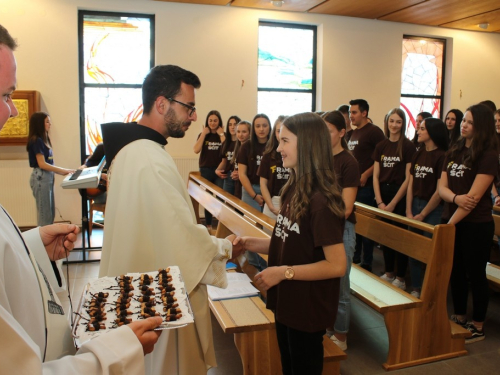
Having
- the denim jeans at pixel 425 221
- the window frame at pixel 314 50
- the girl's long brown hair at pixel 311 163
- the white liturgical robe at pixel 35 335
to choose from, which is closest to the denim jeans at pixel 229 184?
the denim jeans at pixel 425 221

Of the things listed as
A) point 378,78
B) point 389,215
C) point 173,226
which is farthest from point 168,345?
point 378,78

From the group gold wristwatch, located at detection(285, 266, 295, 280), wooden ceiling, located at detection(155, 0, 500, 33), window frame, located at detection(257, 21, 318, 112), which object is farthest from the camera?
window frame, located at detection(257, 21, 318, 112)

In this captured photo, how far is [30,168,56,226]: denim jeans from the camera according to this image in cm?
568

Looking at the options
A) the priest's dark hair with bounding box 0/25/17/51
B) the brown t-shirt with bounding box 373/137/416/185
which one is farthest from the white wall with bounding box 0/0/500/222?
the priest's dark hair with bounding box 0/25/17/51

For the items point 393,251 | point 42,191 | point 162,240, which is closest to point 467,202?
point 393,251

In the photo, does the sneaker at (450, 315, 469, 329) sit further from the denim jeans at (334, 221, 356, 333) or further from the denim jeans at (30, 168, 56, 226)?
the denim jeans at (30, 168, 56, 226)

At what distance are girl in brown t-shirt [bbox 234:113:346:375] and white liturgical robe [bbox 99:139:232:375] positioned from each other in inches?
11.8

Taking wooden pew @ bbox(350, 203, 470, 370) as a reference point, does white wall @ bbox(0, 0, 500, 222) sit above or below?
above

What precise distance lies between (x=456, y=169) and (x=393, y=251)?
1.31m

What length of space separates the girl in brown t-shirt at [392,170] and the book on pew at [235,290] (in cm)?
180

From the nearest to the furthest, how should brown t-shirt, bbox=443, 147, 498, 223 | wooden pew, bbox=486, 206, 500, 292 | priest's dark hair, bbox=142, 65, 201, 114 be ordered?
1. priest's dark hair, bbox=142, 65, 201, 114
2. brown t-shirt, bbox=443, 147, 498, 223
3. wooden pew, bbox=486, 206, 500, 292

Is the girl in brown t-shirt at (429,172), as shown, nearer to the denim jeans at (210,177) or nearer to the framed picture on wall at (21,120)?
the denim jeans at (210,177)

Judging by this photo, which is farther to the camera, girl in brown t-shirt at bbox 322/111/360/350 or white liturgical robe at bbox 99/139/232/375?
girl in brown t-shirt at bbox 322/111/360/350

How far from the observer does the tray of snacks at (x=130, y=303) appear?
1.04 meters
